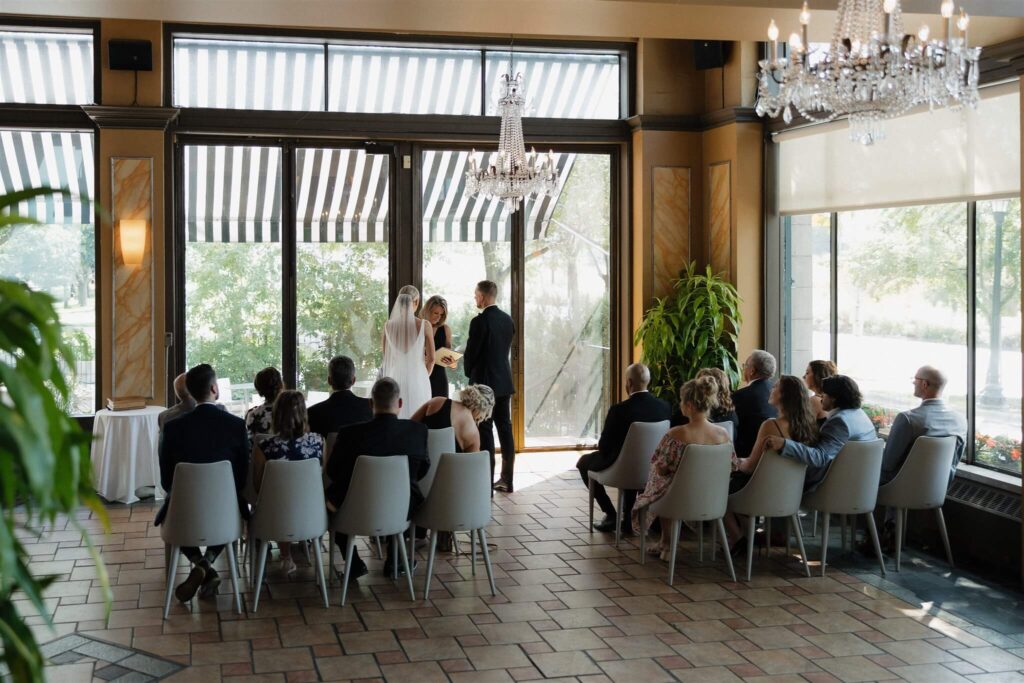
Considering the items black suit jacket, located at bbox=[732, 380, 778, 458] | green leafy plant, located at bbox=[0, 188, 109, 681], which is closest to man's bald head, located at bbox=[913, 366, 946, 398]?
black suit jacket, located at bbox=[732, 380, 778, 458]

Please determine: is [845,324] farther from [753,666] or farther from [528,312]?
[753,666]

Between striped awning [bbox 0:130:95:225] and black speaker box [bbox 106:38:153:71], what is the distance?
0.70m

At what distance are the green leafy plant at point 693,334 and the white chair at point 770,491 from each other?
3.25m

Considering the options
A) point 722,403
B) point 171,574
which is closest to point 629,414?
point 722,403

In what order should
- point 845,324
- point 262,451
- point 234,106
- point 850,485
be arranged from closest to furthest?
point 262,451 < point 850,485 < point 845,324 < point 234,106

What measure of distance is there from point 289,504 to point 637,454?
7.54 feet

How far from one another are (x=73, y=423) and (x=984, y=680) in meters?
4.22

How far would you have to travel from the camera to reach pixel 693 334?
930cm

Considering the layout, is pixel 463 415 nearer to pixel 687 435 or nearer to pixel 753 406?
pixel 687 435

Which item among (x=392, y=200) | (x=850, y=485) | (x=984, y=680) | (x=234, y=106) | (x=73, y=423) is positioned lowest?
(x=984, y=680)

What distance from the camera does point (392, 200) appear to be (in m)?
9.95

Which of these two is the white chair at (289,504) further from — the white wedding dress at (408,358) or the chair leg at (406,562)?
the white wedding dress at (408,358)

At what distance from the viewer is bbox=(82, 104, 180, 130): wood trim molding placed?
8.89m

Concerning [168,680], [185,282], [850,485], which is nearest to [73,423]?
[168,680]
